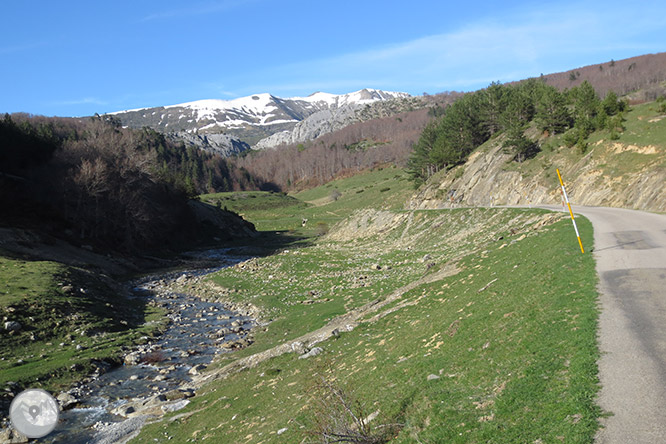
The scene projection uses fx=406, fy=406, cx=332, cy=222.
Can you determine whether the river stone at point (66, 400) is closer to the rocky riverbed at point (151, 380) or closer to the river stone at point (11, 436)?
the rocky riverbed at point (151, 380)

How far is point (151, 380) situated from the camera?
2125 cm

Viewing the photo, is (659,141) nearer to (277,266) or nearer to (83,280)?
(277,266)

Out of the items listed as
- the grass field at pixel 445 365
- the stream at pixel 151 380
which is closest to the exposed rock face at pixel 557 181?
the grass field at pixel 445 365

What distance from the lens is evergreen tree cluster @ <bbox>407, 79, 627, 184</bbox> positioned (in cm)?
5640

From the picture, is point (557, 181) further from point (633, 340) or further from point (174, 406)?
point (174, 406)

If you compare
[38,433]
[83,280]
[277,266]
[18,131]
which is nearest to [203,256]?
[277,266]

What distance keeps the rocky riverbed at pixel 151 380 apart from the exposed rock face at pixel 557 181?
36646mm

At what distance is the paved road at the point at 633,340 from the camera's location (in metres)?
7.10

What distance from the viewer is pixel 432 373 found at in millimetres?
11695

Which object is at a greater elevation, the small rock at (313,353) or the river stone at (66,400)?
the small rock at (313,353)

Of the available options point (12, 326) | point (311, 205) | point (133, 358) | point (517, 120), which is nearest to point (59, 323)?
point (12, 326)

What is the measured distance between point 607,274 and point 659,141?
3814 cm

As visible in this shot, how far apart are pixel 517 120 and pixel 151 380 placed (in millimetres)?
73390

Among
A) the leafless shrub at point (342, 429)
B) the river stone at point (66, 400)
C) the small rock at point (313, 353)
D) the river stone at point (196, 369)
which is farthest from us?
the river stone at point (196, 369)
